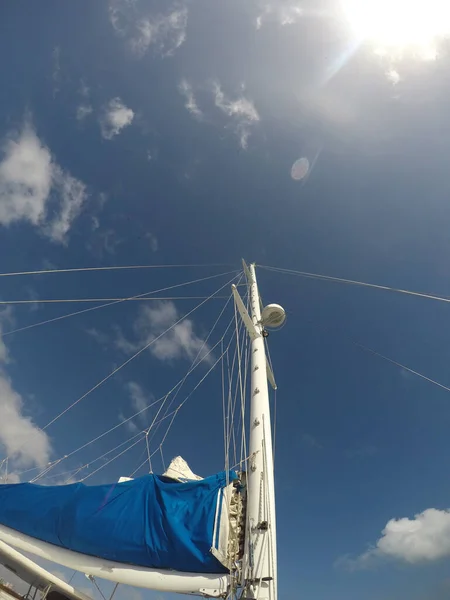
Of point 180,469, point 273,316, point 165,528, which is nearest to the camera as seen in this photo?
point 165,528

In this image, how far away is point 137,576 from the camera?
3510 mm

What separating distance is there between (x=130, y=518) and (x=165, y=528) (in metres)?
0.52

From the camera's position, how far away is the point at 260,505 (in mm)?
3713

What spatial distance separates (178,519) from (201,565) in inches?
22.1

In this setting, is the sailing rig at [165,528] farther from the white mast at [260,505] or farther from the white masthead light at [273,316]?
the white masthead light at [273,316]

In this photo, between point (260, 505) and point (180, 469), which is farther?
point (180, 469)

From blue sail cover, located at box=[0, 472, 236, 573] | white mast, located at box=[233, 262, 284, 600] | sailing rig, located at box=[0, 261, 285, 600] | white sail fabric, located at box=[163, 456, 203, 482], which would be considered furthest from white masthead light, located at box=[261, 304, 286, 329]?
white sail fabric, located at box=[163, 456, 203, 482]

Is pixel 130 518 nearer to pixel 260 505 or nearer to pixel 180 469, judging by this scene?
pixel 260 505

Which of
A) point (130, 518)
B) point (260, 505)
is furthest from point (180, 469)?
point (260, 505)

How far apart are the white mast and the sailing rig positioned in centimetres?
1

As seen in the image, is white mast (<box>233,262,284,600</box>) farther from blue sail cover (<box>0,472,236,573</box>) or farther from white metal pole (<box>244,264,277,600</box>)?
blue sail cover (<box>0,472,236,573</box>)

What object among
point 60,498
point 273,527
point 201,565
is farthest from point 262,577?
point 60,498

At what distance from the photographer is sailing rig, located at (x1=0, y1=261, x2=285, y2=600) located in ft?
11.2

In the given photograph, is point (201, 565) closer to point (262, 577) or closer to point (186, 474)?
point (262, 577)
